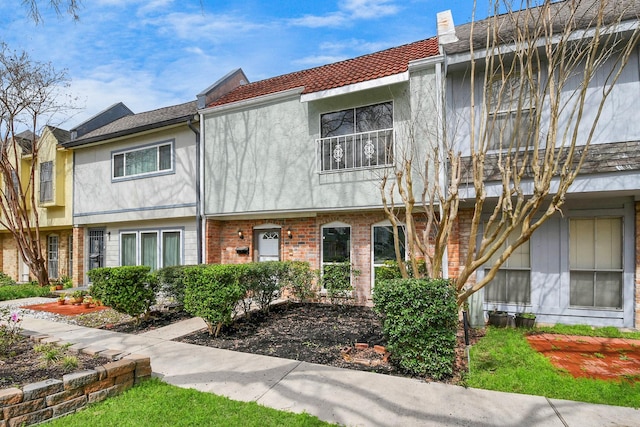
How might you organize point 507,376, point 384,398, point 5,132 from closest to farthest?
point 384,398, point 507,376, point 5,132

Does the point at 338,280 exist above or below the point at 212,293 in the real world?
below

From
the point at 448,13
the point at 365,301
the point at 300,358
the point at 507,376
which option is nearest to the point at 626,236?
the point at 507,376

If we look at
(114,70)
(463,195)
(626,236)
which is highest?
(114,70)

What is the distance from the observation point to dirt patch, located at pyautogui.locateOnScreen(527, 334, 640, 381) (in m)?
4.69

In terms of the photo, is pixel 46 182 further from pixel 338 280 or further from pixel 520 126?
pixel 520 126

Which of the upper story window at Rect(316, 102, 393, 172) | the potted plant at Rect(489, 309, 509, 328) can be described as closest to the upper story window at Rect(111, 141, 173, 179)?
the upper story window at Rect(316, 102, 393, 172)

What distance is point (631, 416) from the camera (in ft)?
11.5

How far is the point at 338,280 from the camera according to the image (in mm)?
8562

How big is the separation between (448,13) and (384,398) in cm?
872

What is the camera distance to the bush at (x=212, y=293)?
19.7 ft

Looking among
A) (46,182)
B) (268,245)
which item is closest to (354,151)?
(268,245)

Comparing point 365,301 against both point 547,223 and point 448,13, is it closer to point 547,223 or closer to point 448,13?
point 547,223

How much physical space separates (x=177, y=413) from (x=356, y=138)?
6742mm

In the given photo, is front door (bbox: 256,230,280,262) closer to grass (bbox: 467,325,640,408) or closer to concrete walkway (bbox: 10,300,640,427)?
concrete walkway (bbox: 10,300,640,427)
